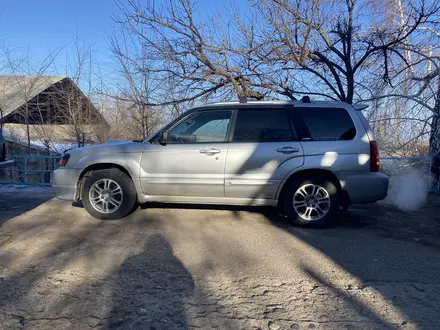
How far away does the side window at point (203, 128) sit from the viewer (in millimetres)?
5676

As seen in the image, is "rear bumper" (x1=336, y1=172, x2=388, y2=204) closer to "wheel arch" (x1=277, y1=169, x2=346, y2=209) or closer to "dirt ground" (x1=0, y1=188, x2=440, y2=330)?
"wheel arch" (x1=277, y1=169, x2=346, y2=209)

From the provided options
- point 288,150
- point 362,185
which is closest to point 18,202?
point 288,150

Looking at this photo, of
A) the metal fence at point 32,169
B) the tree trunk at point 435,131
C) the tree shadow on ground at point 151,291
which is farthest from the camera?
the metal fence at point 32,169

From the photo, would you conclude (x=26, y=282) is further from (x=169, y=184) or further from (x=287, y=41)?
(x=287, y=41)

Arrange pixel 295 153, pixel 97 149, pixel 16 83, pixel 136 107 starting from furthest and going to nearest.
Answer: pixel 16 83 < pixel 136 107 < pixel 97 149 < pixel 295 153

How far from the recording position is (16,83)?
13.3 metres

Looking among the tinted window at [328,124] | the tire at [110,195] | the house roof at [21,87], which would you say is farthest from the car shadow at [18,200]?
the house roof at [21,87]

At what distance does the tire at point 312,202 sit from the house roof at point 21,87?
431 inches

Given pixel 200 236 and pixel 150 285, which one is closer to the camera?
pixel 150 285

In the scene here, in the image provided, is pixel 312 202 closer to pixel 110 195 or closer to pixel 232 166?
pixel 232 166

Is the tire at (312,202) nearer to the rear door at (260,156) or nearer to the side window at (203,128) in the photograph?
the rear door at (260,156)

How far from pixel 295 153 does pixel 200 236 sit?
→ 6.10ft

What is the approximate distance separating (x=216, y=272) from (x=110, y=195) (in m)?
2.68

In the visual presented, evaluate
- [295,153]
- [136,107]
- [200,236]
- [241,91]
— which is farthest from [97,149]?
[136,107]
